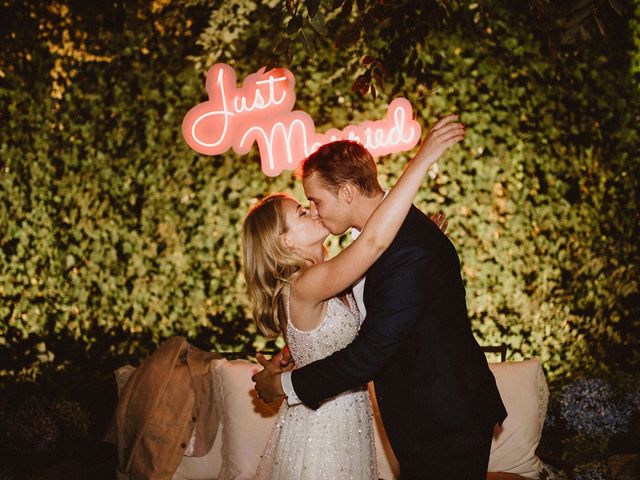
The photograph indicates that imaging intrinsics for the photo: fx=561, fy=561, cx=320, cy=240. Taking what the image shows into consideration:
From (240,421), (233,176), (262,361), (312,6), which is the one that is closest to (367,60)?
(312,6)

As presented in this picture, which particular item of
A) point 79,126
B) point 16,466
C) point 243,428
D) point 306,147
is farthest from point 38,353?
point 306,147

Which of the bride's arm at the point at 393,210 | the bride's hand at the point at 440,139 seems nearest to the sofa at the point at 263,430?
the bride's arm at the point at 393,210

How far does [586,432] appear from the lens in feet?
9.61

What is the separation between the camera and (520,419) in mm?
2895

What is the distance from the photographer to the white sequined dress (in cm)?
209

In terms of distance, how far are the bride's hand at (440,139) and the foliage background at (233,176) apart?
2002 mm

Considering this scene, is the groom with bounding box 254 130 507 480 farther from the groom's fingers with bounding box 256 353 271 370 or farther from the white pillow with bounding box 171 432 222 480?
the white pillow with bounding box 171 432 222 480

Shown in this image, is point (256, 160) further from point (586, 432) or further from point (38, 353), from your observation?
point (586, 432)

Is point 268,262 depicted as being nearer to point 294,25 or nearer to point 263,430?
point 294,25

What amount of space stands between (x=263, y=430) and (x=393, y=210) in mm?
1638

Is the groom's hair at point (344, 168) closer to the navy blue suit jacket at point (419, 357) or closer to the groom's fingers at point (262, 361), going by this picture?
the navy blue suit jacket at point (419, 357)

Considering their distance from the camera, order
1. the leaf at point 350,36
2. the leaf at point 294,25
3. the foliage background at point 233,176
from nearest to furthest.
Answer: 1. the leaf at point 294,25
2. the leaf at point 350,36
3. the foliage background at point 233,176

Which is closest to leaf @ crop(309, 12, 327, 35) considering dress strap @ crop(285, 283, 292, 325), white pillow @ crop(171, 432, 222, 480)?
dress strap @ crop(285, 283, 292, 325)

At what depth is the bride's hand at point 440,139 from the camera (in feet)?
5.49
